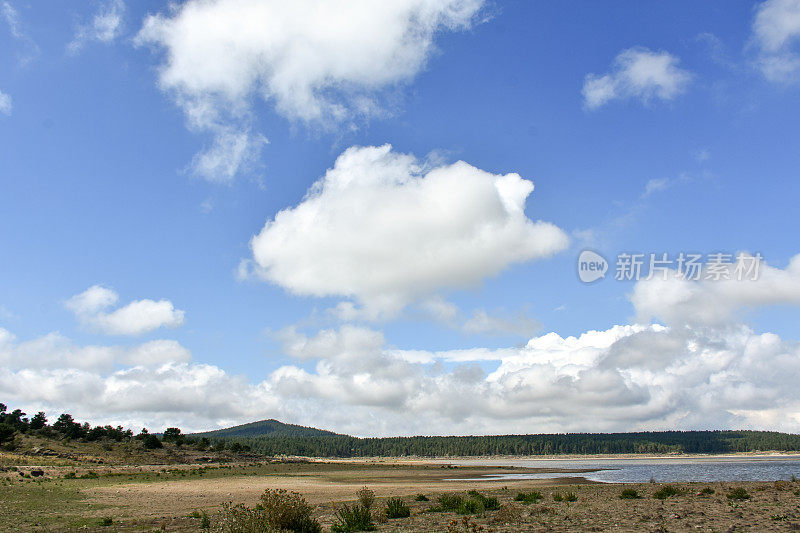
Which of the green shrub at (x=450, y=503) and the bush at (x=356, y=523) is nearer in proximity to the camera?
the bush at (x=356, y=523)

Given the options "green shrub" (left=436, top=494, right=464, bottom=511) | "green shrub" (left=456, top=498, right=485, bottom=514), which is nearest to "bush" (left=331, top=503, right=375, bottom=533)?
"green shrub" (left=456, top=498, right=485, bottom=514)

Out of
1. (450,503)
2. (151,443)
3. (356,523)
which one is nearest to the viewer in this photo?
(356,523)

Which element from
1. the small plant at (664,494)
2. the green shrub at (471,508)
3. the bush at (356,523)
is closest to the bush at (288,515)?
the bush at (356,523)

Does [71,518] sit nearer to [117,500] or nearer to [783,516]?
[117,500]

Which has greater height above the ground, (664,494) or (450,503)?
(450,503)

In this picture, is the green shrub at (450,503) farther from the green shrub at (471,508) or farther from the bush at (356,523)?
the bush at (356,523)

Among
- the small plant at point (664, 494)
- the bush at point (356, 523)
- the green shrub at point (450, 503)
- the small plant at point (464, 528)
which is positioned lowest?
the small plant at point (664, 494)

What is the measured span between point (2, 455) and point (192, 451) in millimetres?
48035

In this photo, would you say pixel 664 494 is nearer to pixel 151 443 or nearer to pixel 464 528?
pixel 464 528

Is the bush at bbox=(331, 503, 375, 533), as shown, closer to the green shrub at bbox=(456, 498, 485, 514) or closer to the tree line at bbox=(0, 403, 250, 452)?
the green shrub at bbox=(456, 498, 485, 514)

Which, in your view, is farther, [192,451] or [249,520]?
[192,451]

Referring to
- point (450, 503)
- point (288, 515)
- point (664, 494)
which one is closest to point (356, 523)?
point (288, 515)

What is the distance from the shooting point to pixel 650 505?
93.4 ft

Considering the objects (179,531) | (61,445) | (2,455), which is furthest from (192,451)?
(179,531)
